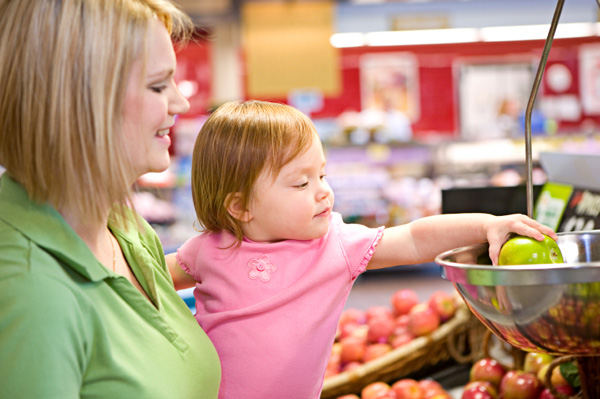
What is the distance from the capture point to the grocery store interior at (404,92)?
6.48 metres

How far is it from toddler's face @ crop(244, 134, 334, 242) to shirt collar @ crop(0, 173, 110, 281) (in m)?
0.47

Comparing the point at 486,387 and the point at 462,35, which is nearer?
the point at 486,387

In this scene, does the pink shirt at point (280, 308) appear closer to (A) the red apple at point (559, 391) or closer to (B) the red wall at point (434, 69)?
(A) the red apple at point (559, 391)

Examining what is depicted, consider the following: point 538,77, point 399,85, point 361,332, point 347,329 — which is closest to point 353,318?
point 347,329

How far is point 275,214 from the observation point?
4.89ft

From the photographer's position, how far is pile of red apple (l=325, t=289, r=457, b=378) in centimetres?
273

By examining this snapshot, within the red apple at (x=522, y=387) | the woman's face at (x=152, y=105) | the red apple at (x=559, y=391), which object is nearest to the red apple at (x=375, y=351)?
the red apple at (x=522, y=387)

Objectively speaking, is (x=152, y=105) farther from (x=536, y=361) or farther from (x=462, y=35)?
(x=462, y=35)

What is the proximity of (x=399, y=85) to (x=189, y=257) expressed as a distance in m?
10.4

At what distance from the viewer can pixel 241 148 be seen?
1.49 meters

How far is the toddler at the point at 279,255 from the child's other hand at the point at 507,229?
0.18m

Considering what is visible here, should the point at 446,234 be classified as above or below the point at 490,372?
above

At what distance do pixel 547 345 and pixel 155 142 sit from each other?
2.37ft

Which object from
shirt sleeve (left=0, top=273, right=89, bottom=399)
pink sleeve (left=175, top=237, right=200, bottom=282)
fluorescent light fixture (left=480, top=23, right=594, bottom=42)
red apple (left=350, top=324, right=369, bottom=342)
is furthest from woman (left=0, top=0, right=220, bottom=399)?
fluorescent light fixture (left=480, top=23, right=594, bottom=42)
